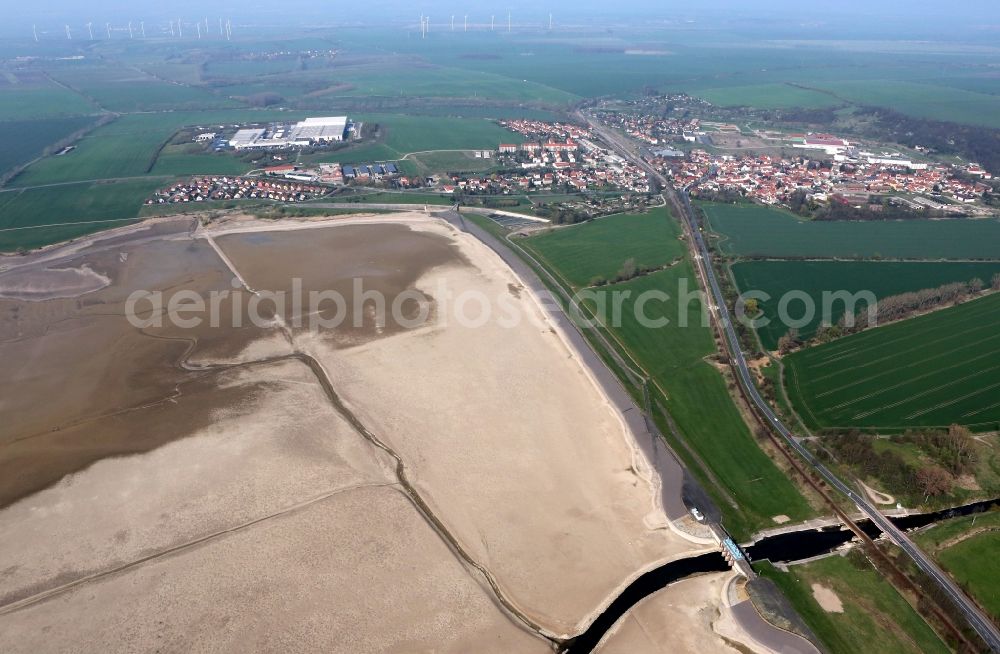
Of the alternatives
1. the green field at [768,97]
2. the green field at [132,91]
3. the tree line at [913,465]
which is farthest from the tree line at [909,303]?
the green field at [132,91]

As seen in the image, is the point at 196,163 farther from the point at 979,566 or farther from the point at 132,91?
the point at 979,566

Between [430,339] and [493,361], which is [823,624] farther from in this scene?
[430,339]

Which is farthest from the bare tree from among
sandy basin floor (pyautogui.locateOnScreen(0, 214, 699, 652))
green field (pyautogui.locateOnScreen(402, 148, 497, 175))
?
green field (pyautogui.locateOnScreen(402, 148, 497, 175))

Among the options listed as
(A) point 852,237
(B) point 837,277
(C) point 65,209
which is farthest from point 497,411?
(C) point 65,209

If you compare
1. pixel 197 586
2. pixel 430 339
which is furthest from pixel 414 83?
pixel 197 586

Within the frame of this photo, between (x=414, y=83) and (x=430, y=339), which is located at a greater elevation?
(x=414, y=83)

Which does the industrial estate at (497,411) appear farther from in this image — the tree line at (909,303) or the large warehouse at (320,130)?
the large warehouse at (320,130)
